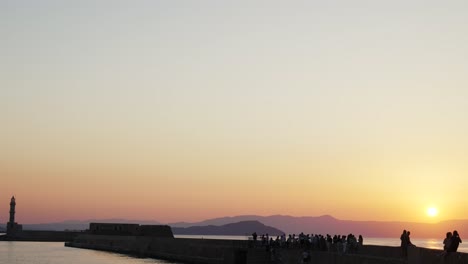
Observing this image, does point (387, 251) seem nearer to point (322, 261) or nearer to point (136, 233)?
point (322, 261)

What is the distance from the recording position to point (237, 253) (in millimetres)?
47438

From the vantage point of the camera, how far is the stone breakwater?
82.6 feet

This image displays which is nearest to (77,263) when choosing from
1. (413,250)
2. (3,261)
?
(3,261)

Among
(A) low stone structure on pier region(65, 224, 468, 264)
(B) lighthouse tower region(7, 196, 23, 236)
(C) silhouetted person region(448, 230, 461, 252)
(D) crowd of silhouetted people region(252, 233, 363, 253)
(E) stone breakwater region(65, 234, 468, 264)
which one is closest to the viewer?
(C) silhouetted person region(448, 230, 461, 252)

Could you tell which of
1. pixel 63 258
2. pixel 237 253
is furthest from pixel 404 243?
pixel 63 258

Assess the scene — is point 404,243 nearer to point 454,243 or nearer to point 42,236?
point 454,243

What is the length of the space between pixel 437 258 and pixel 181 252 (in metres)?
48.7

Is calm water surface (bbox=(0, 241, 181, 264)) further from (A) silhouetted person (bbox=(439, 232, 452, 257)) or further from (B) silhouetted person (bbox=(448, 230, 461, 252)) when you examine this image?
(B) silhouetted person (bbox=(448, 230, 461, 252))

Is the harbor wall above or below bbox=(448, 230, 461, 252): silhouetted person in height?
above

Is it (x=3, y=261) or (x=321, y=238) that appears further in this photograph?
(x=3, y=261)

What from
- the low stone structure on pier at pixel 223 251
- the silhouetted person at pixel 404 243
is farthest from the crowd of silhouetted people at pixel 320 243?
the silhouetted person at pixel 404 243

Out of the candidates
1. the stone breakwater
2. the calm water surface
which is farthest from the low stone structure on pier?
the calm water surface

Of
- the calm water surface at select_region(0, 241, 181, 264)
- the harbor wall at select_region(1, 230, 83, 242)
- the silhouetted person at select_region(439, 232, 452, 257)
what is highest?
the harbor wall at select_region(1, 230, 83, 242)

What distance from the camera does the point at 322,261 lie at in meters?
37.2
